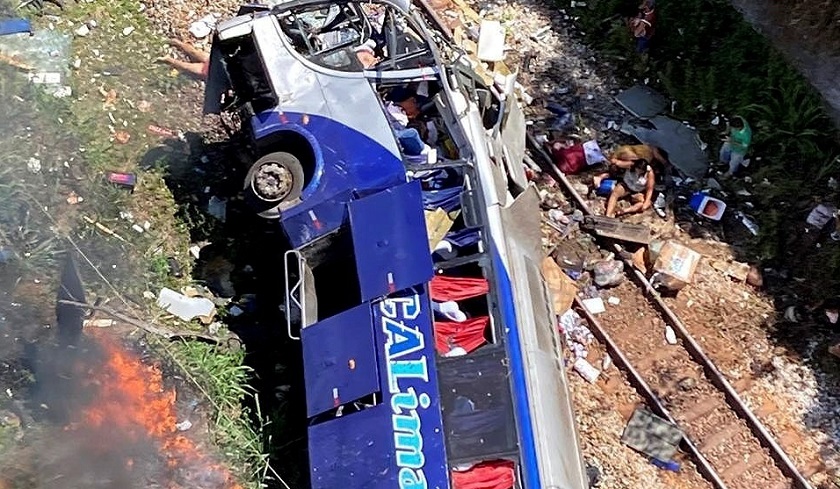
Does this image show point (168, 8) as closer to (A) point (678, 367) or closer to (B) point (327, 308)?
(B) point (327, 308)

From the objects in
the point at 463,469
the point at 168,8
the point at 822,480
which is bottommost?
the point at 822,480

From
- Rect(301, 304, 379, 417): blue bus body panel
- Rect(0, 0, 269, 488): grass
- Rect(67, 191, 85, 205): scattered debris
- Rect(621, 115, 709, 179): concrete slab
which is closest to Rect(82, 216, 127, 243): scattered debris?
Rect(0, 0, 269, 488): grass

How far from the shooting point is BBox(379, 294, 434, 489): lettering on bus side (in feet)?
22.0

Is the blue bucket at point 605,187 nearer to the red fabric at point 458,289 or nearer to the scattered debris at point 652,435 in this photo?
the scattered debris at point 652,435

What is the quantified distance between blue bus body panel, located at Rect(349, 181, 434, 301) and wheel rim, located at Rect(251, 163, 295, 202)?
0.57m

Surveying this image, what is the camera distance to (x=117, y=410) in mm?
7875

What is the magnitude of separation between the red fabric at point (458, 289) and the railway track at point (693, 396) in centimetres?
231

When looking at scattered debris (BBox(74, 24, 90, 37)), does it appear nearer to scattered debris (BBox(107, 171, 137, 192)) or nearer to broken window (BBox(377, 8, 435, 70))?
scattered debris (BBox(107, 171, 137, 192))

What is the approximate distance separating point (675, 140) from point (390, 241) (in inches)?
188

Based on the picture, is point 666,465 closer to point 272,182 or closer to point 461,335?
point 461,335

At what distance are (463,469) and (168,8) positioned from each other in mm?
6519

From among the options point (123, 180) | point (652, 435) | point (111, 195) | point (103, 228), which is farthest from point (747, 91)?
point (103, 228)

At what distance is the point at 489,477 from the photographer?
675 cm

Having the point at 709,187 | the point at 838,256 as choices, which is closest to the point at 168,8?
the point at 709,187
